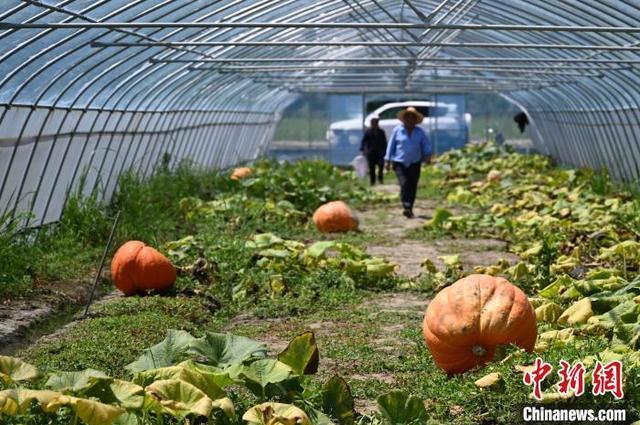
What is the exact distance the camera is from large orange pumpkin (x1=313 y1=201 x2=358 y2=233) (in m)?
15.9

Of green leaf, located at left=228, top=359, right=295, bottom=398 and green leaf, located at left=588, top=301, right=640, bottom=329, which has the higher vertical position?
green leaf, located at left=228, top=359, right=295, bottom=398

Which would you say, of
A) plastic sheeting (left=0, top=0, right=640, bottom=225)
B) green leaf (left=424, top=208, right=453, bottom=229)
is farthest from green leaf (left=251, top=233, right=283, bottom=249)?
green leaf (left=424, top=208, right=453, bottom=229)

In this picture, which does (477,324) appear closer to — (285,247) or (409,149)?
(285,247)

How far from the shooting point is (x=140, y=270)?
10.5 meters

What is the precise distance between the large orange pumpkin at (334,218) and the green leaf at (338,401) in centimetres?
1030

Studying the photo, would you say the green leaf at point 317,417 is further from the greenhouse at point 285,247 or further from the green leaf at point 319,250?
the green leaf at point 319,250

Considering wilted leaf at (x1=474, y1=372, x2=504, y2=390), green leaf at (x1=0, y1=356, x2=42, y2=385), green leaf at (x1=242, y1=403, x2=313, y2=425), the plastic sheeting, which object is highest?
the plastic sheeting

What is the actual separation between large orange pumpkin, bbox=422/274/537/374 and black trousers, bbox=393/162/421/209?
34.9ft

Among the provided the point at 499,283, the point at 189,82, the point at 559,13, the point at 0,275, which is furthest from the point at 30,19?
the point at 189,82

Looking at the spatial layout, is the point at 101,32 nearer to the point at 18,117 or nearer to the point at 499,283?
the point at 18,117

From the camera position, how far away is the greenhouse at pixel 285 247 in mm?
5547

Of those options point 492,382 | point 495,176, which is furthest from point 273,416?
point 495,176

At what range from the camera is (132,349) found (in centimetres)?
798

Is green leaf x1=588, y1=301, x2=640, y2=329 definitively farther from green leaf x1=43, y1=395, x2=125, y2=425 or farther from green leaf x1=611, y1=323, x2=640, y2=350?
green leaf x1=43, y1=395, x2=125, y2=425
